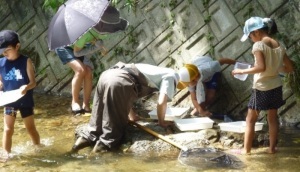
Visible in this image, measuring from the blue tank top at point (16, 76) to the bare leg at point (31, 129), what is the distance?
213 mm

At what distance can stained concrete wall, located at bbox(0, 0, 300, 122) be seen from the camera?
247 inches

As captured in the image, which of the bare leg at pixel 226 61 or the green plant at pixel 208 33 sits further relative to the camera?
the green plant at pixel 208 33

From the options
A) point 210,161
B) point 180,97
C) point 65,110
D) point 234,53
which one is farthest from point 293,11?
point 65,110

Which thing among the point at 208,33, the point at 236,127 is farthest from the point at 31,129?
the point at 208,33

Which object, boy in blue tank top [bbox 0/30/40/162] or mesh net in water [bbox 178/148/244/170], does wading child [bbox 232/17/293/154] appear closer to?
mesh net in water [bbox 178/148/244/170]

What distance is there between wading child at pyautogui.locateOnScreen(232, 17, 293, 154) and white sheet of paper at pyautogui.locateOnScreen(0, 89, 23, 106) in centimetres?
217

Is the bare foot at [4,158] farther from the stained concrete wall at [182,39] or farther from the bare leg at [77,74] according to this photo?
the stained concrete wall at [182,39]

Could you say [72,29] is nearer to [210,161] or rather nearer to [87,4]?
[87,4]

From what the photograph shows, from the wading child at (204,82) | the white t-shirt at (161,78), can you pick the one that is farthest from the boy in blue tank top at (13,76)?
the wading child at (204,82)

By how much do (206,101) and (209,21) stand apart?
120cm

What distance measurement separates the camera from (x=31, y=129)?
507cm

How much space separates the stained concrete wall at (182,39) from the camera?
6266 millimetres

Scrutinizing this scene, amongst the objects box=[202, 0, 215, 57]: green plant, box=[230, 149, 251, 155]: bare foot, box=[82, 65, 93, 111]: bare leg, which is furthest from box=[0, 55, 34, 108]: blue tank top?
box=[202, 0, 215, 57]: green plant

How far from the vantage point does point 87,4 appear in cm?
534
